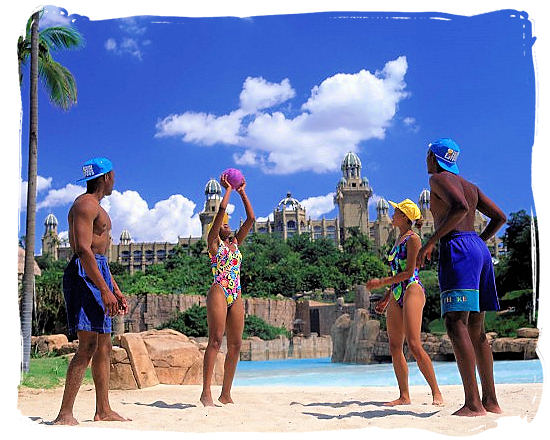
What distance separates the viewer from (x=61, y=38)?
3.92m

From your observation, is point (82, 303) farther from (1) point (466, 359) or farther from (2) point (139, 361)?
(2) point (139, 361)

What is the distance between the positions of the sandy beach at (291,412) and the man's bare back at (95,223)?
0.72 meters

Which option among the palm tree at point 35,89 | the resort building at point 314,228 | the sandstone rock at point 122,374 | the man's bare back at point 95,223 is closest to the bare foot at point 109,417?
the man's bare back at point 95,223

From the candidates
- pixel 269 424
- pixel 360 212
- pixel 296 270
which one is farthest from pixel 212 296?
pixel 360 212

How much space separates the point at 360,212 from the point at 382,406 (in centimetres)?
3378

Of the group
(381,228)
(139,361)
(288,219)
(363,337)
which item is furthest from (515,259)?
(288,219)

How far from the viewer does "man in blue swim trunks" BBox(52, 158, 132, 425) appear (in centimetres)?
255

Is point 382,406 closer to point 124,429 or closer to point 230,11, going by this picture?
point 124,429

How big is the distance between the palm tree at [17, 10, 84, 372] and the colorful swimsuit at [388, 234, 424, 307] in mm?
2152


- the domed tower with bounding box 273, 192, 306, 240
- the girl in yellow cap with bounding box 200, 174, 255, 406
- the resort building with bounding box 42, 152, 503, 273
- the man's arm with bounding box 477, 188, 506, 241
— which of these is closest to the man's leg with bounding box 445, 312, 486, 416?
the man's arm with bounding box 477, 188, 506, 241

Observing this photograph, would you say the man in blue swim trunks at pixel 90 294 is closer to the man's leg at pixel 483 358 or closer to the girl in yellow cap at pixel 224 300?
the girl in yellow cap at pixel 224 300

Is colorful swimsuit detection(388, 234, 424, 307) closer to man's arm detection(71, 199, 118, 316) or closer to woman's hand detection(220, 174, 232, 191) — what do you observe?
woman's hand detection(220, 174, 232, 191)

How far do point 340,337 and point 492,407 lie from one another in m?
10.3

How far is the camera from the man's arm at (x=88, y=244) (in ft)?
8.37
